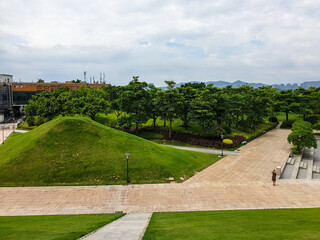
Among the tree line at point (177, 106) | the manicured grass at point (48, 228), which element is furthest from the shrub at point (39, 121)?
the manicured grass at point (48, 228)

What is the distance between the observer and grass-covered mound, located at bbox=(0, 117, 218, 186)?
18906mm

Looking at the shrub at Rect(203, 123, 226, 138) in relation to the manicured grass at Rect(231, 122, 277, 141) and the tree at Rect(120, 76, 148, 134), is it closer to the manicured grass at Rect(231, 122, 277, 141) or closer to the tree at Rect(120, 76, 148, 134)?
the manicured grass at Rect(231, 122, 277, 141)

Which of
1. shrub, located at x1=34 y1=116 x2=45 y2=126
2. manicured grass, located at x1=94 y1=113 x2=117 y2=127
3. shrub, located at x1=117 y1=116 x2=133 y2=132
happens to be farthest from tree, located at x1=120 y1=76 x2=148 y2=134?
shrub, located at x1=34 y1=116 x2=45 y2=126

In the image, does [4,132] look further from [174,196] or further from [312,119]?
[312,119]

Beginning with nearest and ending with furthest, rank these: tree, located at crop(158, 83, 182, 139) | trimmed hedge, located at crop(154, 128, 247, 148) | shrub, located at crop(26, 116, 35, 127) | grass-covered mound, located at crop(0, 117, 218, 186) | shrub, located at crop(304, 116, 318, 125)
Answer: grass-covered mound, located at crop(0, 117, 218, 186), trimmed hedge, located at crop(154, 128, 247, 148), tree, located at crop(158, 83, 182, 139), shrub, located at crop(26, 116, 35, 127), shrub, located at crop(304, 116, 318, 125)

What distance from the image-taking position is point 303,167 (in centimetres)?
2331

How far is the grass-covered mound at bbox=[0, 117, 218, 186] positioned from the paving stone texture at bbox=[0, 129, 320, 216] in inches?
47.8

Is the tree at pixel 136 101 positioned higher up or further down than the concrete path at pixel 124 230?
higher up

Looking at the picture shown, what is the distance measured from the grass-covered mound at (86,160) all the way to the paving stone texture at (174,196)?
1.21 metres

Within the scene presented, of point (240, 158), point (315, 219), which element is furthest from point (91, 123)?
point (315, 219)

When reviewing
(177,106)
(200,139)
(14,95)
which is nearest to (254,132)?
(200,139)

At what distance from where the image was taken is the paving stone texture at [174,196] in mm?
14734

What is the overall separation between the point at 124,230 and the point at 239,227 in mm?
5406

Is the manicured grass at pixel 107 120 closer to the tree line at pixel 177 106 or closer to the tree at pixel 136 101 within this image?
the tree line at pixel 177 106
